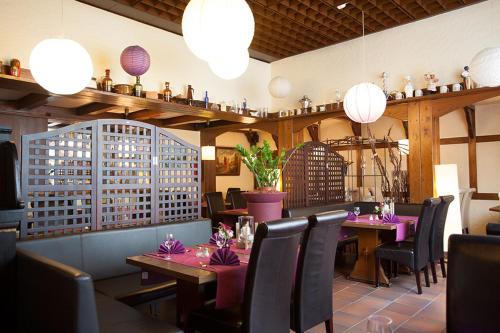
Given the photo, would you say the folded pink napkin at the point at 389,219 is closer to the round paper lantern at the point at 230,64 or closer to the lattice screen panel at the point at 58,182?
the round paper lantern at the point at 230,64

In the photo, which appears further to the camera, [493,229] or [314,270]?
[493,229]

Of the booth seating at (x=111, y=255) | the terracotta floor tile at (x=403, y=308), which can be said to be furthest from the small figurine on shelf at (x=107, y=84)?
the terracotta floor tile at (x=403, y=308)

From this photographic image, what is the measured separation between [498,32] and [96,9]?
5.89m

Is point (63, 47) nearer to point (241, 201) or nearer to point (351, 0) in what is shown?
point (351, 0)

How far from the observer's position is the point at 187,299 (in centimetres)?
248

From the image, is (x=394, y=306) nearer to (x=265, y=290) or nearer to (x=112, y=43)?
(x=265, y=290)

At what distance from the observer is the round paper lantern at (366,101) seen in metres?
4.89

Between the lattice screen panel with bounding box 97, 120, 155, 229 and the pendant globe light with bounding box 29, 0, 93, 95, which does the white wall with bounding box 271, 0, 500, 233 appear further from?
the pendant globe light with bounding box 29, 0, 93, 95

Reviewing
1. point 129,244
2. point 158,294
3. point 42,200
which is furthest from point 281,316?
point 42,200

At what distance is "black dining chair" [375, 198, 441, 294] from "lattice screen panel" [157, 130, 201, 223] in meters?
2.26

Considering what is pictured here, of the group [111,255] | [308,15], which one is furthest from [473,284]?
[308,15]

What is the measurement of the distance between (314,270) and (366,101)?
9.99 feet

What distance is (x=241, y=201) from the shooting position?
7340mm

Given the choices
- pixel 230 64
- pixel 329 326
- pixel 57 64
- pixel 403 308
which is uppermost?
pixel 57 64
